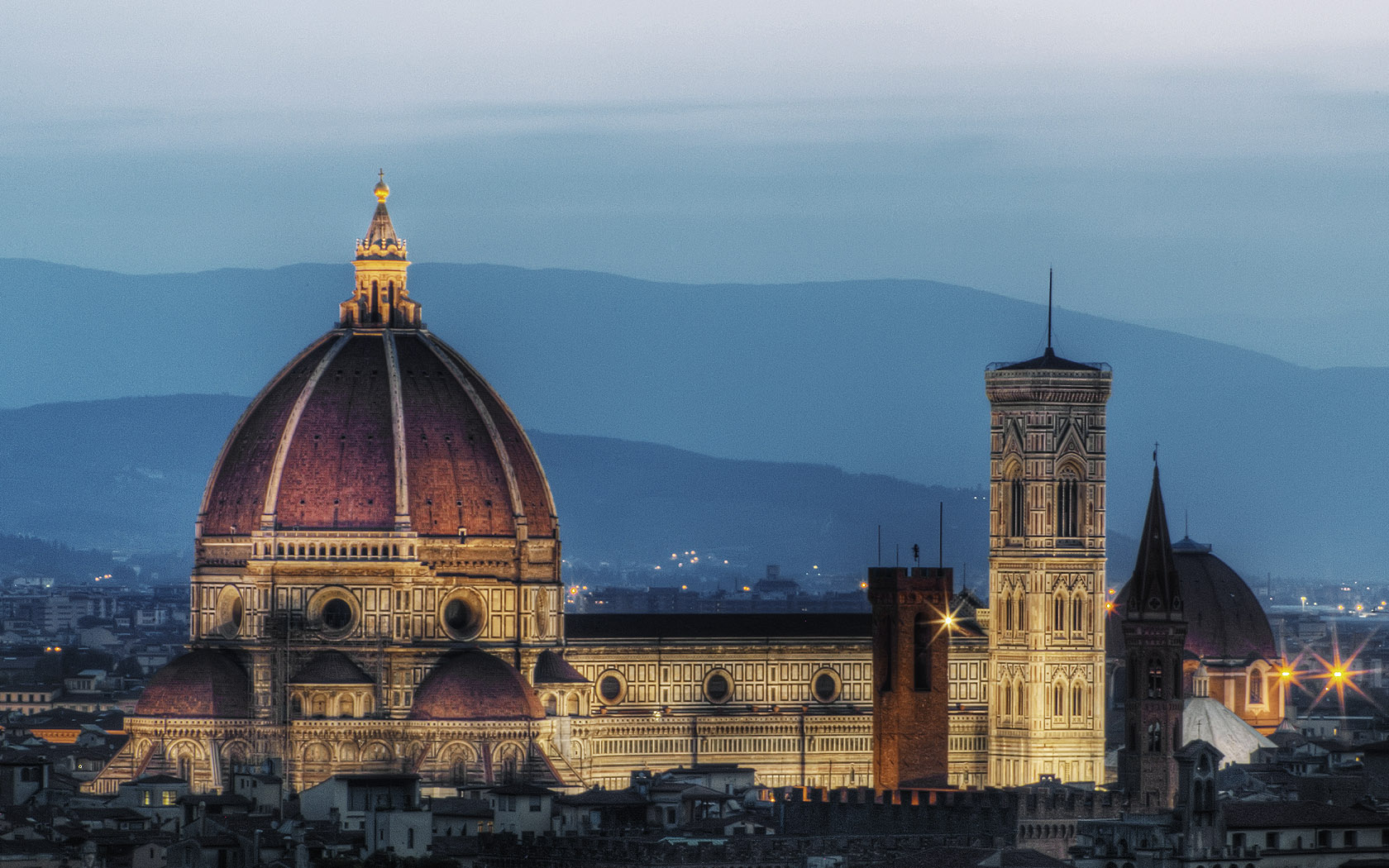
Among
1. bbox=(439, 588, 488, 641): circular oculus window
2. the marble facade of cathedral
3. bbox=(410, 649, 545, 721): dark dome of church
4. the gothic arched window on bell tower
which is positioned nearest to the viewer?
the gothic arched window on bell tower

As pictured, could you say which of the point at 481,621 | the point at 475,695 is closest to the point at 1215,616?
the point at 481,621

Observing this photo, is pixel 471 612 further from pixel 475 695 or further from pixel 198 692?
pixel 198 692

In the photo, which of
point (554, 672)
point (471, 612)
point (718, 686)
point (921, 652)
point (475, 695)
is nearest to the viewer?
point (921, 652)

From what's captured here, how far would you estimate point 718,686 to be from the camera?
12888cm

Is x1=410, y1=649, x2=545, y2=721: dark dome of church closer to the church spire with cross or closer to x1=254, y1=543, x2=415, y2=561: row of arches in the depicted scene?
x1=254, y1=543, x2=415, y2=561: row of arches

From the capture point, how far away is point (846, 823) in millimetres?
106125

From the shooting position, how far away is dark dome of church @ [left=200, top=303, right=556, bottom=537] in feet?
413

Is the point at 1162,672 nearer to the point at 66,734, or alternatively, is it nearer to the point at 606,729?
the point at 606,729

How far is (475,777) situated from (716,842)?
24493mm

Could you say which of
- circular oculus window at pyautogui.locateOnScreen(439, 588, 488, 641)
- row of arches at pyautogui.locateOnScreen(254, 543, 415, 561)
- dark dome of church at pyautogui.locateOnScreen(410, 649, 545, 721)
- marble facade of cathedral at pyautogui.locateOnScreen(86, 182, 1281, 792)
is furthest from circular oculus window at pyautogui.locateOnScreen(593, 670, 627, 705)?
row of arches at pyautogui.locateOnScreen(254, 543, 415, 561)

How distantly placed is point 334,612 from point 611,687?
888 cm

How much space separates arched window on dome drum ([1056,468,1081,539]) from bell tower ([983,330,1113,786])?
2 cm

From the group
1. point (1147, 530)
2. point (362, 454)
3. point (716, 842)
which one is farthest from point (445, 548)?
point (716, 842)

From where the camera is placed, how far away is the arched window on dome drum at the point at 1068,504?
12600 centimetres
